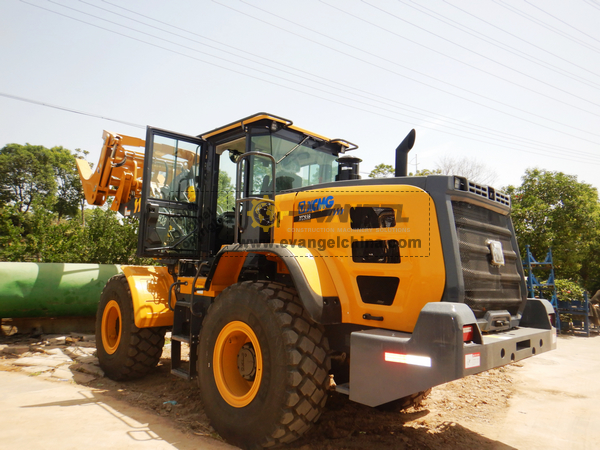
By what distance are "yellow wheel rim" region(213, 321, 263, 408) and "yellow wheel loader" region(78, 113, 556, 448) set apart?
0.01 m

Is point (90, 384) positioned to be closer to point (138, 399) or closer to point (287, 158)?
point (138, 399)

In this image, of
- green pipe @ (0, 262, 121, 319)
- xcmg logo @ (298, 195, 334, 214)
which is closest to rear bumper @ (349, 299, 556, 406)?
xcmg logo @ (298, 195, 334, 214)

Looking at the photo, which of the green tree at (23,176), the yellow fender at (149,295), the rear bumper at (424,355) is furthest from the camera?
the green tree at (23,176)

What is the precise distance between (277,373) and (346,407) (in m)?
1.77

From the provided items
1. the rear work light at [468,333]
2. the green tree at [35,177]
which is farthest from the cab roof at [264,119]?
the green tree at [35,177]

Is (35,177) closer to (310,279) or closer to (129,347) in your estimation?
(129,347)

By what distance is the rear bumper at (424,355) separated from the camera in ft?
8.96

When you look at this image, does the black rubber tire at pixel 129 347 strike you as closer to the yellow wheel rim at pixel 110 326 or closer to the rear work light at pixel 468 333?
the yellow wheel rim at pixel 110 326

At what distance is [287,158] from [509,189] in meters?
15.8

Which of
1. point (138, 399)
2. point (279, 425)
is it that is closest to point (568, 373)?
point (279, 425)

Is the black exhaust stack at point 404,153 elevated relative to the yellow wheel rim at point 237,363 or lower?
elevated

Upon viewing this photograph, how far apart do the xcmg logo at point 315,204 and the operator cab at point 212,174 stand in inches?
35.8

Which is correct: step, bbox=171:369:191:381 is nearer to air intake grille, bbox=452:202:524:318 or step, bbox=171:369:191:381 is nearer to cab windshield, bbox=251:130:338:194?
cab windshield, bbox=251:130:338:194

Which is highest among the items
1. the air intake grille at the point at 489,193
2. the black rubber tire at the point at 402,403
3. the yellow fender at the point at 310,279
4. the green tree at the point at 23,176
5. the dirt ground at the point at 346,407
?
the green tree at the point at 23,176
